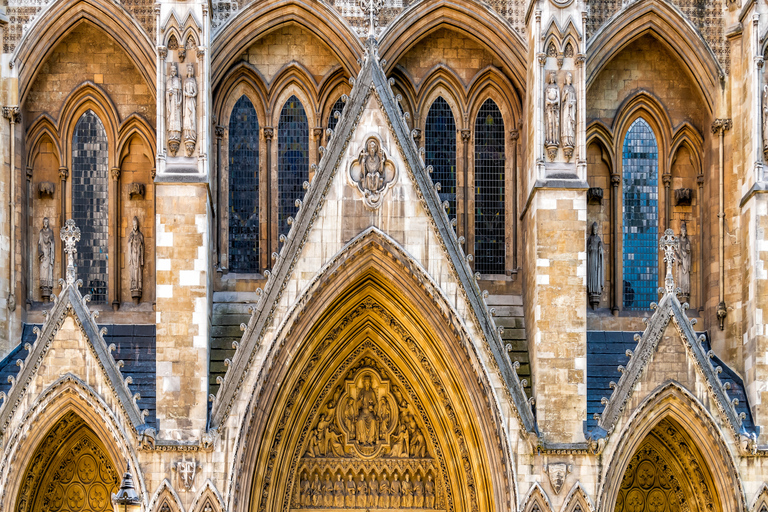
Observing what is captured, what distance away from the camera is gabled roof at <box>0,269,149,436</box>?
1914 cm

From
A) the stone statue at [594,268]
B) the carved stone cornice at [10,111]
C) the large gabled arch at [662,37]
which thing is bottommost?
the stone statue at [594,268]

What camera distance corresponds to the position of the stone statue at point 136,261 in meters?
21.0

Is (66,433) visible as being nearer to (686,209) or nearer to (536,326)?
(536,326)

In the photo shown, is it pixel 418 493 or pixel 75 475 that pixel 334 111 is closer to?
pixel 418 493

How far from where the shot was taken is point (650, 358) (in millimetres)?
19531

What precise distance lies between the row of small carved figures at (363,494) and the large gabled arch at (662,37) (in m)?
6.76

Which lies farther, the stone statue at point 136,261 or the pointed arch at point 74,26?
the stone statue at point 136,261

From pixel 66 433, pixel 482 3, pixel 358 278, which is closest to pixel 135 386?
pixel 66 433

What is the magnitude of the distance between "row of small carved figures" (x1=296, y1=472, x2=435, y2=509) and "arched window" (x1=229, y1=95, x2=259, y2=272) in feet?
11.3

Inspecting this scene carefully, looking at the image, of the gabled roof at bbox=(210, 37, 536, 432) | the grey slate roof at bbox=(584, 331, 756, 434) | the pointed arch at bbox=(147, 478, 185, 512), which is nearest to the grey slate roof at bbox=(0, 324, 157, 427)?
the pointed arch at bbox=(147, 478, 185, 512)

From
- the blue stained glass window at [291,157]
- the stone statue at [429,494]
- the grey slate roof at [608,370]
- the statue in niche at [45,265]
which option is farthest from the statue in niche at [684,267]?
the statue in niche at [45,265]

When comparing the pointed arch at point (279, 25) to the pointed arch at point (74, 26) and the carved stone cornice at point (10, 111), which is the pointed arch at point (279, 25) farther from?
the carved stone cornice at point (10, 111)

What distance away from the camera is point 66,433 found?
65.5 ft

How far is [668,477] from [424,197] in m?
5.56
